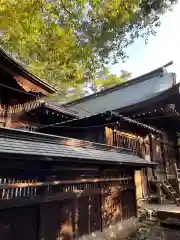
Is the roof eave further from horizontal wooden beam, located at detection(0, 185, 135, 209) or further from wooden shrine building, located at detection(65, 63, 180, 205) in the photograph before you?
horizontal wooden beam, located at detection(0, 185, 135, 209)

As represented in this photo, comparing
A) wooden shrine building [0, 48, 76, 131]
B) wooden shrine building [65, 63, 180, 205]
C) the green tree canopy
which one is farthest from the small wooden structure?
the green tree canopy

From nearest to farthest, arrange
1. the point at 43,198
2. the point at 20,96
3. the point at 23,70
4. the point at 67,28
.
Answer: the point at 43,198, the point at 23,70, the point at 20,96, the point at 67,28

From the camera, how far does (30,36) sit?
50.4 feet

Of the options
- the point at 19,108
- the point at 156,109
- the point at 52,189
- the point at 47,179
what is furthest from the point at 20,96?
the point at 156,109

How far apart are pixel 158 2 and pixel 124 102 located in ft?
32.9

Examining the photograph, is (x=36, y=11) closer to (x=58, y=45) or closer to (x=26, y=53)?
(x=58, y=45)

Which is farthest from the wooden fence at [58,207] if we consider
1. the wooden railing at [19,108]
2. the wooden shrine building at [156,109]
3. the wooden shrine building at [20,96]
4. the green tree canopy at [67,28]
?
the green tree canopy at [67,28]

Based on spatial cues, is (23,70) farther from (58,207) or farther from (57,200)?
(58,207)

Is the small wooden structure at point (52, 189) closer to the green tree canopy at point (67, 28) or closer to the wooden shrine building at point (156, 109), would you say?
the wooden shrine building at point (156, 109)

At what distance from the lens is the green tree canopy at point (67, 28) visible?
1248 cm

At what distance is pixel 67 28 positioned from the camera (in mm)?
14945

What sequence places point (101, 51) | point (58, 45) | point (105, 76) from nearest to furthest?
point (101, 51), point (58, 45), point (105, 76)

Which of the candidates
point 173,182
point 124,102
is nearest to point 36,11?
point 124,102

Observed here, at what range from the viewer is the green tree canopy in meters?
12.5
